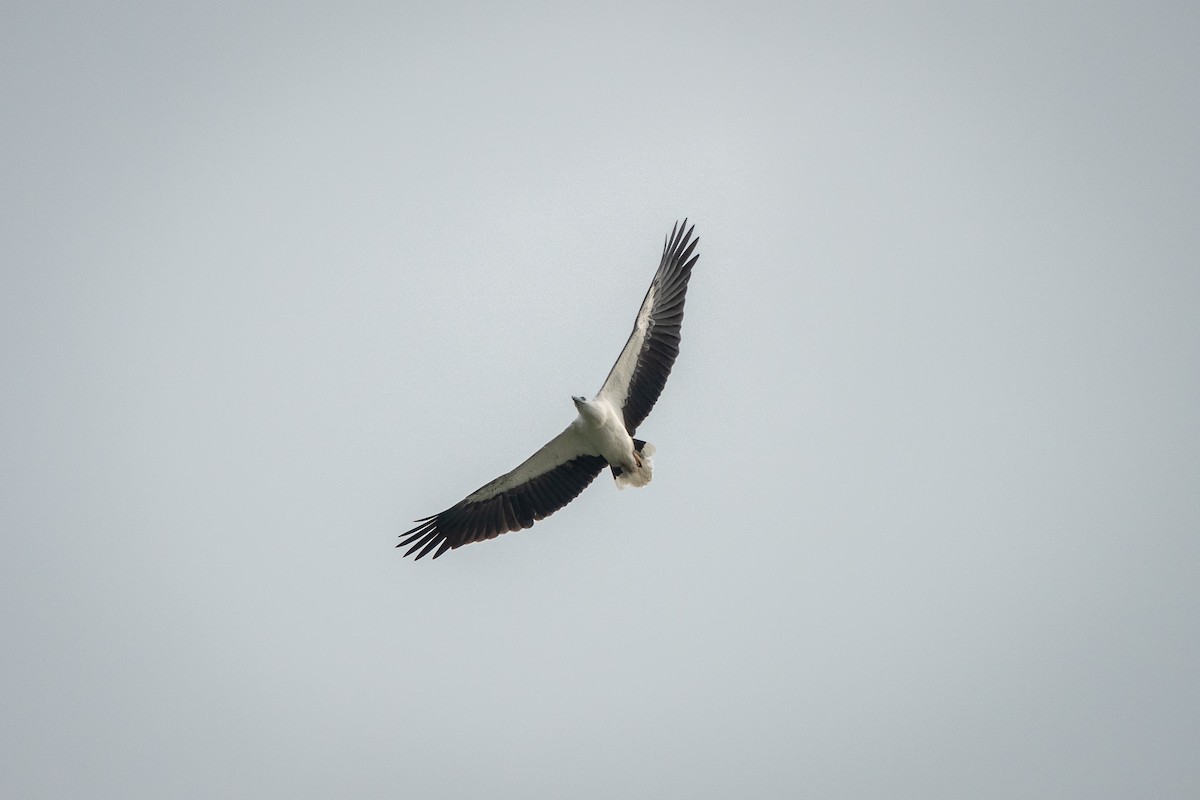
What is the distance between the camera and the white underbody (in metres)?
15.3

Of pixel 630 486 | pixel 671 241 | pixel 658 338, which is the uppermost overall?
pixel 671 241

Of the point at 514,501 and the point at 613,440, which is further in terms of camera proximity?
the point at 514,501

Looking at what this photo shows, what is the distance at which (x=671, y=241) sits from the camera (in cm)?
1652

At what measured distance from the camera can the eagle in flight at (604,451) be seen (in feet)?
51.7

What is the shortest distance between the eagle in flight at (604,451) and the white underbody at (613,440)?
14 millimetres

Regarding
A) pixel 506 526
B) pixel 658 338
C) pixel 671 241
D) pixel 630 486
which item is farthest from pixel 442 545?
pixel 671 241

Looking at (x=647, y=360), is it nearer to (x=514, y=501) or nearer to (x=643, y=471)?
(x=643, y=471)

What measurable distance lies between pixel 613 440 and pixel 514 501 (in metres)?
1.79

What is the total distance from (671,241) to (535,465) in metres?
3.79

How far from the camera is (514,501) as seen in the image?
16266 mm

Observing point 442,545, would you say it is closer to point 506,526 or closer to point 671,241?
point 506,526

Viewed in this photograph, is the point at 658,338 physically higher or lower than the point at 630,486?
higher

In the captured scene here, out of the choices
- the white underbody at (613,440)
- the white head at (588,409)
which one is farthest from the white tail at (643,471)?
the white head at (588,409)

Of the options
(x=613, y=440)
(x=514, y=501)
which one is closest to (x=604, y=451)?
(x=613, y=440)
